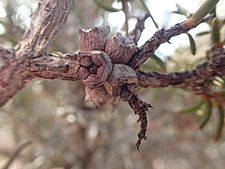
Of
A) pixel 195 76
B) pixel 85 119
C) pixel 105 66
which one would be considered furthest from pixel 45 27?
pixel 85 119

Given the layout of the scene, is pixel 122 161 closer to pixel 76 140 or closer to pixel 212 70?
pixel 76 140

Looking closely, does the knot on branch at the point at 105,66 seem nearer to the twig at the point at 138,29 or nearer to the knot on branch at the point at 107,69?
the knot on branch at the point at 107,69

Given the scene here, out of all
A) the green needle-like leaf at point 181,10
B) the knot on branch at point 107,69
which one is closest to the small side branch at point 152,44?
the knot on branch at point 107,69

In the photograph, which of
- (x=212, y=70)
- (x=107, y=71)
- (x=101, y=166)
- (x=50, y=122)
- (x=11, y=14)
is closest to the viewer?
(x=107, y=71)

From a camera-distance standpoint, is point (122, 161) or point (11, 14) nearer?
point (11, 14)

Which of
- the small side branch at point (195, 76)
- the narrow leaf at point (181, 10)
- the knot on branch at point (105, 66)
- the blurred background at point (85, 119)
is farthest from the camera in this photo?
the blurred background at point (85, 119)

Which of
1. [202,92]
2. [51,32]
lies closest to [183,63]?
[202,92]

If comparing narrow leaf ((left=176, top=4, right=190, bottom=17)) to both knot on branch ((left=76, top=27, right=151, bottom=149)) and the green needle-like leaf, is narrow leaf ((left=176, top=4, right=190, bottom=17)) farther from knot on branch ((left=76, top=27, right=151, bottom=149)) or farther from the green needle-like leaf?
knot on branch ((left=76, top=27, right=151, bottom=149))

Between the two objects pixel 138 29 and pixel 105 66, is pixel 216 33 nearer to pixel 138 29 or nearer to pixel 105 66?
pixel 138 29

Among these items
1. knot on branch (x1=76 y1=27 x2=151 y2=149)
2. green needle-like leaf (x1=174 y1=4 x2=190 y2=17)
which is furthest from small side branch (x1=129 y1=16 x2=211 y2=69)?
green needle-like leaf (x1=174 y1=4 x2=190 y2=17)
